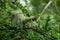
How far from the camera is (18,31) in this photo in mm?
1199

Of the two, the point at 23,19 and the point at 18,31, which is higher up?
the point at 23,19

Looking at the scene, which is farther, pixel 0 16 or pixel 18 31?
pixel 0 16

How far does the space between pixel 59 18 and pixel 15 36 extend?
1901mm

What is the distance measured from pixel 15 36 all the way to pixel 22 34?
0.21ft

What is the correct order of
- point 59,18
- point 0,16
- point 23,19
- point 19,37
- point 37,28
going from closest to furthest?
point 37,28
point 19,37
point 0,16
point 23,19
point 59,18

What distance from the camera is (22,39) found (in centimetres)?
125

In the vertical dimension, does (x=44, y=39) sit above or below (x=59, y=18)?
below

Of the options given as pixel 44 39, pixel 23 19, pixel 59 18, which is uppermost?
pixel 59 18

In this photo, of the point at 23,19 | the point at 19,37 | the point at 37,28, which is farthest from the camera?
the point at 23,19

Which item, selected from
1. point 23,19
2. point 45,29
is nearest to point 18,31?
point 45,29

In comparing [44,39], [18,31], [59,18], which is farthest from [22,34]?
[59,18]

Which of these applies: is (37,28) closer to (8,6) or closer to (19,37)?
(19,37)

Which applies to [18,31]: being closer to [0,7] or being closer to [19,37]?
[19,37]

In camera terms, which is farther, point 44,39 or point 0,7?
point 0,7
